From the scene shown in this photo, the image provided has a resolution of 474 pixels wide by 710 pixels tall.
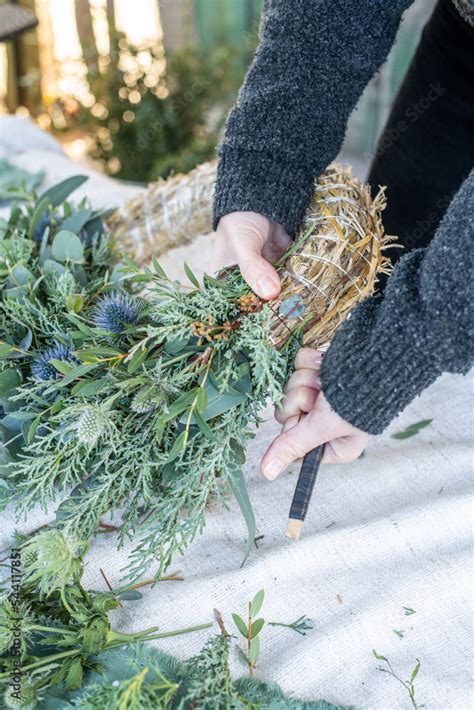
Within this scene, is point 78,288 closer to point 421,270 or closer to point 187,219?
point 187,219

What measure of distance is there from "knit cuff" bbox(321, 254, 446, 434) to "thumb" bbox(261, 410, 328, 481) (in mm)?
43

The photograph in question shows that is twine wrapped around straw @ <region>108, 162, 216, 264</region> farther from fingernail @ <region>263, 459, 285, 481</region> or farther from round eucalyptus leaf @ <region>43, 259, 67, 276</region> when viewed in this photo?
fingernail @ <region>263, 459, 285, 481</region>

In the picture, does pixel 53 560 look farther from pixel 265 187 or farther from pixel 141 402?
pixel 265 187

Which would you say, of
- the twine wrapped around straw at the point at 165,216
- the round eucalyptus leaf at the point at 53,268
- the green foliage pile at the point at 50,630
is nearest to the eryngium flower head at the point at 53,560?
the green foliage pile at the point at 50,630

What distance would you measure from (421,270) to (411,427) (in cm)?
35

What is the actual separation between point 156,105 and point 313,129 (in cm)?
135

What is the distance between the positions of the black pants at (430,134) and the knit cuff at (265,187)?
0.29m

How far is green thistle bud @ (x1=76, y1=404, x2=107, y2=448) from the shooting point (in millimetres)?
629

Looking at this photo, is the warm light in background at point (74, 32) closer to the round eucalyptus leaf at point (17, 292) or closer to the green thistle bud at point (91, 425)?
the round eucalyptus leaf at point (17, 292)

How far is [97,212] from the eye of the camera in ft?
3.44

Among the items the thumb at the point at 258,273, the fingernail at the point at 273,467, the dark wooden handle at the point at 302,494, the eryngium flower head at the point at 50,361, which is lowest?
the dark wooden handle at the point at 302,494

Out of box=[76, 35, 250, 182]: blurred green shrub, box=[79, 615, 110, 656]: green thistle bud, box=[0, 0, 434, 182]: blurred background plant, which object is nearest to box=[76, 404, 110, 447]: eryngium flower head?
box=[79, 615, 110, 656]: green thistle bud

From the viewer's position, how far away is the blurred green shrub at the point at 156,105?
1965mm

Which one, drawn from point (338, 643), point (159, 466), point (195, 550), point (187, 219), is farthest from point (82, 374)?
point (187, 219)
